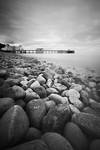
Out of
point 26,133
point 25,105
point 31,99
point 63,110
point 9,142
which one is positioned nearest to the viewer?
point 9,142

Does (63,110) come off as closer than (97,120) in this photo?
No

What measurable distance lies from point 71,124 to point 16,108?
84 cm

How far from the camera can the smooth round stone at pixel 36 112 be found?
1.24m

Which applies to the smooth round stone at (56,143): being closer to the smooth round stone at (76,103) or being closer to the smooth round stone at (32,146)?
the smooth round stone at (32,146)

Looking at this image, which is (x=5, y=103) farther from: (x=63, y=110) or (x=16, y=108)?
(x=63, y=110)

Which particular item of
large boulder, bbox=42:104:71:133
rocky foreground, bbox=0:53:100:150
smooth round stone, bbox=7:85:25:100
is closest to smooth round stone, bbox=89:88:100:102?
rocky foreground, bbox=0:53:100:150

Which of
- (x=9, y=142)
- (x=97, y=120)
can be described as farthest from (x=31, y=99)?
(x=97, y=120)

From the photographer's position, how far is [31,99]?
1558mm

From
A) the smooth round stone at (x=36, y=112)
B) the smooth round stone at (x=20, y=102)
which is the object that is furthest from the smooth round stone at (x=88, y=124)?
the smooth round stone at (x=20, y=102)

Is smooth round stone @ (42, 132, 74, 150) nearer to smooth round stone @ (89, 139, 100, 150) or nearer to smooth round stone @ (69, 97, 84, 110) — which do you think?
smooth round stone @ (89, 139, 100, 150)

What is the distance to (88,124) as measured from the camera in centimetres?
115

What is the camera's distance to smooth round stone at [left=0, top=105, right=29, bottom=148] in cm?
89

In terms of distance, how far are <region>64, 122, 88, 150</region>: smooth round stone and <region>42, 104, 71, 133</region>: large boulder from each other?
0.10m

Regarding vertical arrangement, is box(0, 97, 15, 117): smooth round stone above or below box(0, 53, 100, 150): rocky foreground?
above
